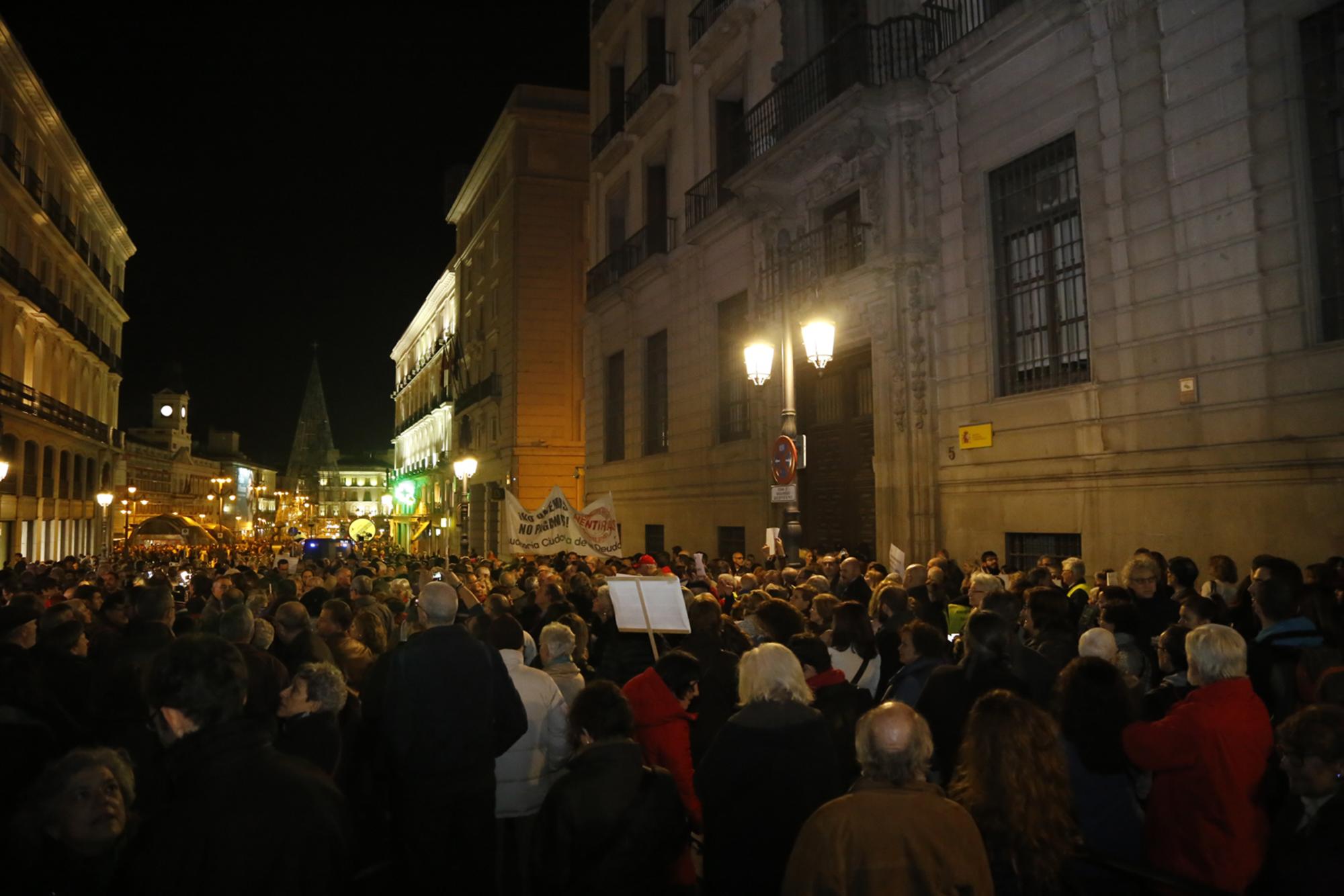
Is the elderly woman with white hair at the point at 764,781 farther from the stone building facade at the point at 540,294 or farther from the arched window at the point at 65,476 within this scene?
the arched window at the point at 65,476

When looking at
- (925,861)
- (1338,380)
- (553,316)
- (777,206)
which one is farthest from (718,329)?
(925,861)

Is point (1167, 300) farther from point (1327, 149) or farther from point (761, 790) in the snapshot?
point (761, 790)

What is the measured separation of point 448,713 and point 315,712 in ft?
2.31

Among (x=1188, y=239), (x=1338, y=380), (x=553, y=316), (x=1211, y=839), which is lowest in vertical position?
(x=1211, y=839)

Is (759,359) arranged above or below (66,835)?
above

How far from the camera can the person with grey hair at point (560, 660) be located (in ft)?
20.2

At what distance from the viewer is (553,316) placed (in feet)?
125

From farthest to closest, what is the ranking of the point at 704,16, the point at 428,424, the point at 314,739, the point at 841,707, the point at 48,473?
the point at 428,424 < the point at 48,473 < the point at 704,16 < the point at 841,707 < the point at 314,739

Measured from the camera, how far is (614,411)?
95.6ft

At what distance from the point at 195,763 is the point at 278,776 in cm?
24

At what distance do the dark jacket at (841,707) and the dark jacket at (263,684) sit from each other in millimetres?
2733

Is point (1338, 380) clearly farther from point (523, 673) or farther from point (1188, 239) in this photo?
point (523, 673)

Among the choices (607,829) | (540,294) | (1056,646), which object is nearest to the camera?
(607,829)

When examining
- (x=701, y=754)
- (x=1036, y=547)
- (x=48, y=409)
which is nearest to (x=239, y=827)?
(x=701, y=754)
